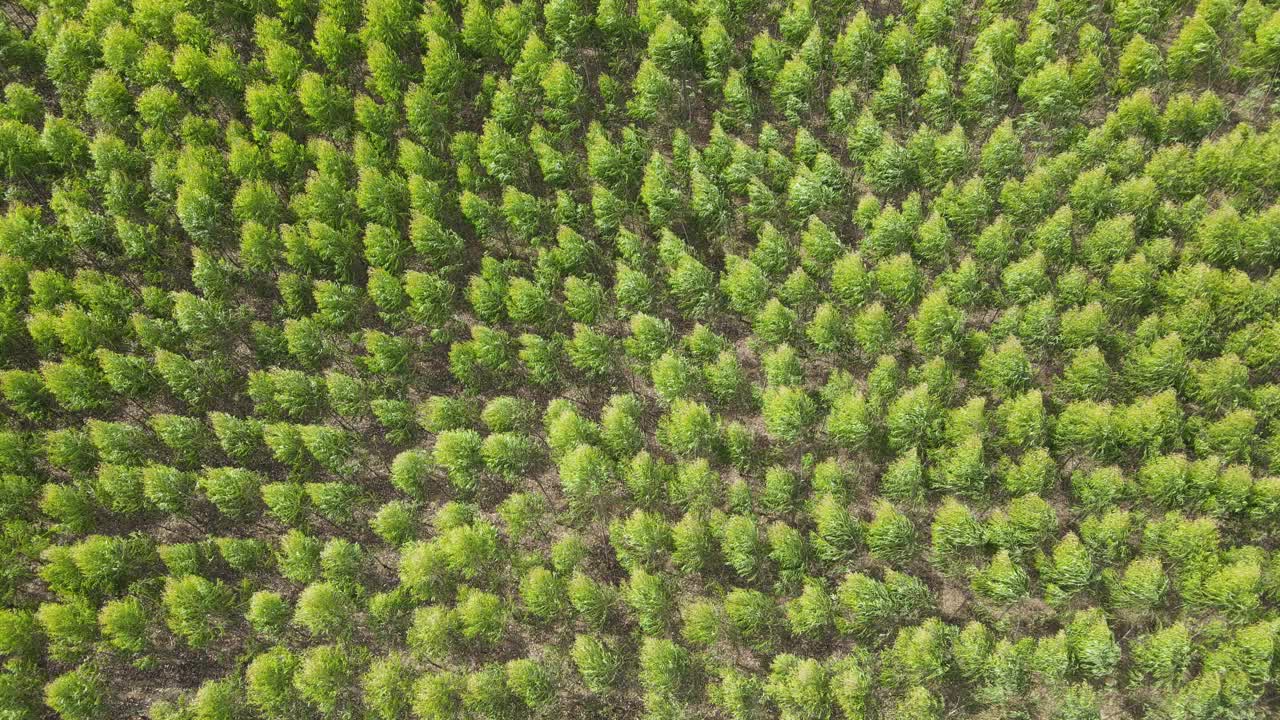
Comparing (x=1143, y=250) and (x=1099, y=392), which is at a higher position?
(x=1143, y=250)

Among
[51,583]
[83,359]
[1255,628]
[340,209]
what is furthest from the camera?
[340,209]

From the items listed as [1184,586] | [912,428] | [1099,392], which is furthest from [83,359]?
[1184,586]

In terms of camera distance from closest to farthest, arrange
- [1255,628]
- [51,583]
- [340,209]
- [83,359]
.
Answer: [1255,628] < [51,583] < [83,359] < [340,209]

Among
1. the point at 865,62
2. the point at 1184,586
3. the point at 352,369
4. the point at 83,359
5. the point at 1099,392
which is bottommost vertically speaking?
the point at 83,359

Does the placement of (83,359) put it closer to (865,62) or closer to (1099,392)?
(865,62)

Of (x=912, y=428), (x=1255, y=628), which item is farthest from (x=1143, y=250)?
(x=1255, y=628)

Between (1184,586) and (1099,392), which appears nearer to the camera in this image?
(1184,586)

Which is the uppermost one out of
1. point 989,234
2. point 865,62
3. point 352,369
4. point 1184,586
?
point 865,62

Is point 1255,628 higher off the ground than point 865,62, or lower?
lower

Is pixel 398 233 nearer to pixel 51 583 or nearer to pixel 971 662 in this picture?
pixel 51 583
